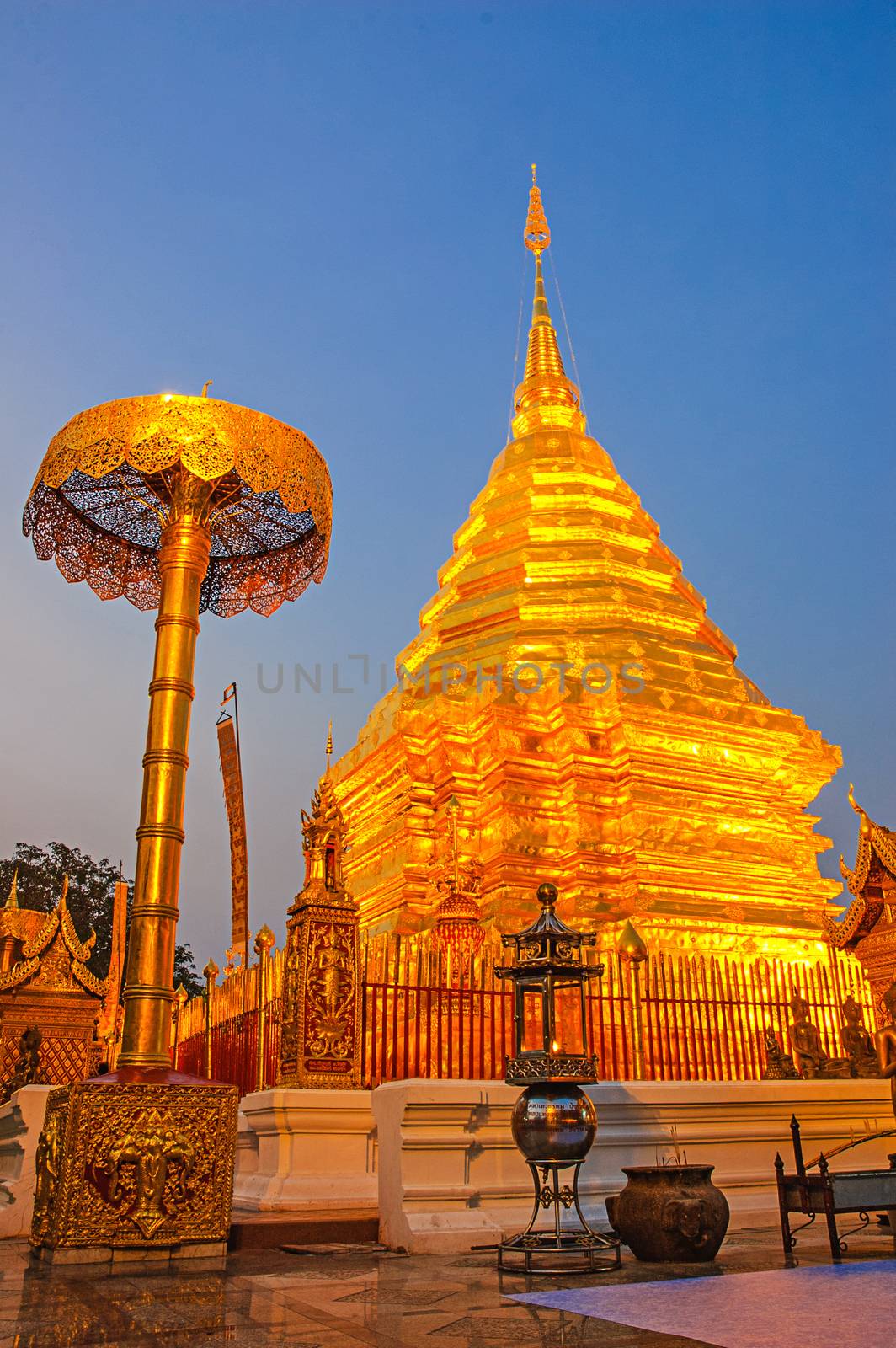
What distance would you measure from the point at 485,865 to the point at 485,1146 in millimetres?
8624

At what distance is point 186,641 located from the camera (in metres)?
6.95

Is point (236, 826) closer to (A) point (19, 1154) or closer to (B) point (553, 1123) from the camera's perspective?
(A) point (19, 1154)

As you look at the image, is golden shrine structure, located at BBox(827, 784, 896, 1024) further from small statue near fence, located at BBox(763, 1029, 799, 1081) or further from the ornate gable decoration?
the ornate gable decoration

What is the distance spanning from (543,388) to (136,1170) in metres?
22.2

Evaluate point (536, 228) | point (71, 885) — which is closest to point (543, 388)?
point (536, 228)

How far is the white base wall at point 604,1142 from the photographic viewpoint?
6.57 meters

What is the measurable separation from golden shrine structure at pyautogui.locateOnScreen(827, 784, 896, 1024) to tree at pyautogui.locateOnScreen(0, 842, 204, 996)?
21.4 m

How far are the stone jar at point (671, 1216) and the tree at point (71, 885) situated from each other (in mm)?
24640

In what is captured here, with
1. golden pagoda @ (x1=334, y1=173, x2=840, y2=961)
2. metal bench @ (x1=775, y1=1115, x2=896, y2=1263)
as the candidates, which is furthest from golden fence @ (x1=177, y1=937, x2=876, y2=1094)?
golden pagoda @ (x1=334, y1=173, x2=840, y2=961)

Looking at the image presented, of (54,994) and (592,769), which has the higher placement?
(592,769)

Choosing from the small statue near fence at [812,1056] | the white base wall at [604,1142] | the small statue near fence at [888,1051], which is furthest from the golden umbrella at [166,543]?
the small statue near fence at [812,1056]

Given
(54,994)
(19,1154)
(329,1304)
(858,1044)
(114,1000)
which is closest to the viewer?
(329,1304)

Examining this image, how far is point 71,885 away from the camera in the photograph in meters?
29.7

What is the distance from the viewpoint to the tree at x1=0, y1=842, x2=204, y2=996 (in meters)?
29.1
